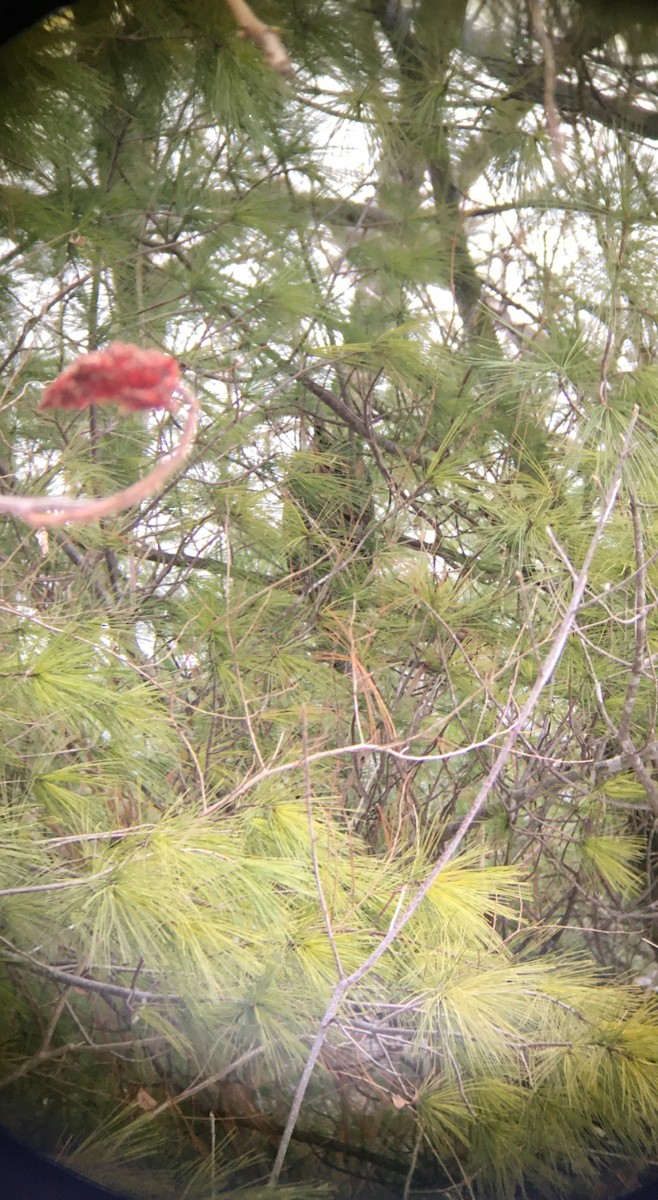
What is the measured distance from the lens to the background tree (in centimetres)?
52

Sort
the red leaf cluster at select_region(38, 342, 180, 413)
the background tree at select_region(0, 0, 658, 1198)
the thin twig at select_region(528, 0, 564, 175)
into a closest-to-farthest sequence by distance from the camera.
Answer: the red leaf cluster at select_region(38, 342, 180, 413) → the background tree at select_region(0, 0, 658, 1198) → the thin twig at select_region(528, 0, 564, 175)

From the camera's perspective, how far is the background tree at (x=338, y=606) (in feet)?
1.71

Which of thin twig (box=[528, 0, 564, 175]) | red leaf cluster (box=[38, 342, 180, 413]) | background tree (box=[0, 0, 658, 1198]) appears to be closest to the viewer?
red leaf cluster (box=[38, 342, 180, 413])

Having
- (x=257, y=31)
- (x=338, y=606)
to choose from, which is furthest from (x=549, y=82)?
(x=338, y=606)

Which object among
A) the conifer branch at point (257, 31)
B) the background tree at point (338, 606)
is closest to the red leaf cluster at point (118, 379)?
the background tree at point (338, 606)

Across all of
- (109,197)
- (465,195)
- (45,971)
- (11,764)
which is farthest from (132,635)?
(465,195)

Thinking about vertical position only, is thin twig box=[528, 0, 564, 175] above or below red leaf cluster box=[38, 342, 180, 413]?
above

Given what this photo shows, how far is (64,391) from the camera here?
0.33 metres

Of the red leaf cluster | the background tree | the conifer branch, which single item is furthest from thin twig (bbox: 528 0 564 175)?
the red leaf cluster

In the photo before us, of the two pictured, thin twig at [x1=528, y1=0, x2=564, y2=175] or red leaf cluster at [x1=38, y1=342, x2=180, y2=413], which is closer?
red leaf cluster at [x1=38, y1=342, x2=180, y2=413]

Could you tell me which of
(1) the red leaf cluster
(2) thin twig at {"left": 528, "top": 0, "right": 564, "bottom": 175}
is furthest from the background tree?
(1) the red leaf cluster

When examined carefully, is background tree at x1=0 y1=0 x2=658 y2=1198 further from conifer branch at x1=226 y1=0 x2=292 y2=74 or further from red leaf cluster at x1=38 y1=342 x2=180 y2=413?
red leaf cluster at x1=38 y1=342 x2=180 y2=413

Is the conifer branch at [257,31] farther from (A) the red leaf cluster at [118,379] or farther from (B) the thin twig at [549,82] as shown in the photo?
(A) the red leaf cluster at [118,379]

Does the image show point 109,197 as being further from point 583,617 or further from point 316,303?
point 583,617
